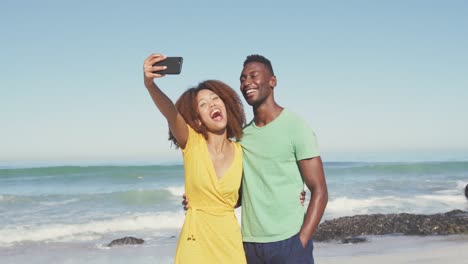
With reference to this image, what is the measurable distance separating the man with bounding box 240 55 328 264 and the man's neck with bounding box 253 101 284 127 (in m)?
0.04

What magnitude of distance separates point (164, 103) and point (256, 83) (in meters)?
0.70

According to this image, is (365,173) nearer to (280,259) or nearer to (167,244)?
(167,244)

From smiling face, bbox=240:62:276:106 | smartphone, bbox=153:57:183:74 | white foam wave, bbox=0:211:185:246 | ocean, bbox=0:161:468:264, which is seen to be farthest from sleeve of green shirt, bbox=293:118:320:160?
white foam wave, bbox=0:211:185:246

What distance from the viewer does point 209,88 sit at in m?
3.57

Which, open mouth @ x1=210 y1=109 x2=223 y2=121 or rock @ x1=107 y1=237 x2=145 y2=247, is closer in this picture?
open mouth @ x1=210 y1=109 x2=223 y2=121

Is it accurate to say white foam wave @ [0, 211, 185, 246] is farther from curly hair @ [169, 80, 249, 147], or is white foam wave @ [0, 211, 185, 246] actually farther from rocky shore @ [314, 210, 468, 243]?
curly hair @ [169, 80, 249, 147]

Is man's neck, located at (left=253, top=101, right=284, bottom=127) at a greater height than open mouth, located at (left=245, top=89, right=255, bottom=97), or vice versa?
open mouth, located at (left=245, top=89, right=255, bottom=97)

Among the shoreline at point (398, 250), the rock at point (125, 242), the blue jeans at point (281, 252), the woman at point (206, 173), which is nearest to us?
the woman at point (206, 173)

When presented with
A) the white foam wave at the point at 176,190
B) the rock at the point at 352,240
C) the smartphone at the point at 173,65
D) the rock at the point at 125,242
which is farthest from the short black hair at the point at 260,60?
the white foam wave at the point at 176,190

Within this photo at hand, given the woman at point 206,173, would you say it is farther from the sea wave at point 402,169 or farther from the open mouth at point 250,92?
the sea wave at point 402,169

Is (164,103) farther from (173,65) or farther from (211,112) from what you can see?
(211,112)

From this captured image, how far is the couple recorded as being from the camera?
3248mm

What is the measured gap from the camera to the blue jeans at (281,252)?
3316mm

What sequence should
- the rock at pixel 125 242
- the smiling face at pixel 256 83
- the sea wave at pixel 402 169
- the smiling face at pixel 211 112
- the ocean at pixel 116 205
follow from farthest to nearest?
1. the sea wave at pixel 402 169
2. the rock at pixel 125 242
3. the ocean at pixel 116 205
4. the smiling face at pixel 256 83
5. the smiling face at pixel 211 112
